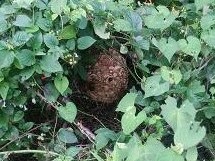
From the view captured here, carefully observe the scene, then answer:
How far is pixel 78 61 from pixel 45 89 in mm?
243

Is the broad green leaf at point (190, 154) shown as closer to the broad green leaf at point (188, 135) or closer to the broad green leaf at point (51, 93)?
the broad green leaf at point (188, 135)

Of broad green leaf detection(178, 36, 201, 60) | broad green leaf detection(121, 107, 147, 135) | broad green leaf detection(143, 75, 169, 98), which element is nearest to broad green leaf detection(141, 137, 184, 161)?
broad green leaf detection(121, 107, 147, 135)

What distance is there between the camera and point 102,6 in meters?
1.64

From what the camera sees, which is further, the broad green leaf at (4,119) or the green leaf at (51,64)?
the broad green leaf at (4,119)

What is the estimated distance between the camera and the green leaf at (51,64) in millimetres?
1529

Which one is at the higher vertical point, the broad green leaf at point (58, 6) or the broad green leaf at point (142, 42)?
the broad green leaf at point (58, 6)

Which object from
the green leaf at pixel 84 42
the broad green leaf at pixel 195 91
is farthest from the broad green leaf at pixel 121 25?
the broad green leaf at pixel 195 91

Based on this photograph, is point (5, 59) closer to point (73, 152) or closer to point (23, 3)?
point (23, 3)

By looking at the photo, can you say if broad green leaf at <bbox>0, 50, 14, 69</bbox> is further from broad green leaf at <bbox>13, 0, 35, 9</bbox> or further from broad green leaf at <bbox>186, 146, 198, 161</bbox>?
broad green leaf at <bbox>186, 146, 198, 161</bbox>

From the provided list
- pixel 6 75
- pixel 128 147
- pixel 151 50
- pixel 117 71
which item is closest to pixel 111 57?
pixel 117 71

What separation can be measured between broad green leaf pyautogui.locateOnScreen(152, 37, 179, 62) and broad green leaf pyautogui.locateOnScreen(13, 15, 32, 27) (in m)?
0.45

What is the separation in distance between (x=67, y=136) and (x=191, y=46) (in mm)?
567

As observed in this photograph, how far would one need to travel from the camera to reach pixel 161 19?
1.65 metres

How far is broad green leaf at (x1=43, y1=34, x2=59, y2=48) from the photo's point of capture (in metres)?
1.55
